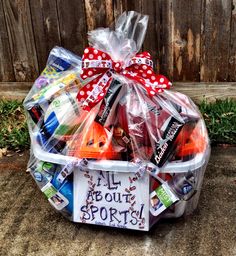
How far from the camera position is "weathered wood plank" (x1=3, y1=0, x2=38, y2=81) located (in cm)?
297

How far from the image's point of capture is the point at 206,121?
2852mm

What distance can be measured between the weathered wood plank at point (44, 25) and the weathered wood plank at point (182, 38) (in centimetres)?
68

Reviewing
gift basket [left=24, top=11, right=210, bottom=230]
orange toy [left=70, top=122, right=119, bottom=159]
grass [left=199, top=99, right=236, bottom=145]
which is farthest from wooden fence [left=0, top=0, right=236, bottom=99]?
orange toy [left=70, top=122, right=119, bottom=159]

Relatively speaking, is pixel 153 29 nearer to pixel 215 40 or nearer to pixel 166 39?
pixel 166 39

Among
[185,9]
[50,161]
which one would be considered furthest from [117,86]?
[185,9]

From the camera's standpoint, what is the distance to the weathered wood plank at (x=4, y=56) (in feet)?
9.94

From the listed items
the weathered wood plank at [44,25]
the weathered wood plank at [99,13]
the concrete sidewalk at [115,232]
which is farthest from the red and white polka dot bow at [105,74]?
the weathered wood plank at [44,25]

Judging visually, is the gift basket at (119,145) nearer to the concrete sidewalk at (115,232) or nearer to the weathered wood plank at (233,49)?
the concrete sidewalk at (115,232)

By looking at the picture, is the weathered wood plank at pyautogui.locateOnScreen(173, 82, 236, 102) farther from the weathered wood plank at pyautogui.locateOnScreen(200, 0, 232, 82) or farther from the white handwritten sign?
the white handwritten sign

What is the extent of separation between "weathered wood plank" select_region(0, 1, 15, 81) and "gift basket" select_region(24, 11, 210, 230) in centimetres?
119

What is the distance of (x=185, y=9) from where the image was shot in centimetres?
281

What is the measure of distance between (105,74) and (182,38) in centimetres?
108

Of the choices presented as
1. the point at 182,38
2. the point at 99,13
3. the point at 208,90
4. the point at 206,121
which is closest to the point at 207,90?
the point at 208,90

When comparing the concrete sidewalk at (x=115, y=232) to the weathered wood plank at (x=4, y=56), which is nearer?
the concrete sidewalk at (x=115, y=232)
